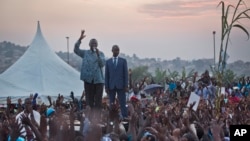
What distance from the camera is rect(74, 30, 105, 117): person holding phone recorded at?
977cm

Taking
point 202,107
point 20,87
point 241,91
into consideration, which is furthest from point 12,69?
point 241,91

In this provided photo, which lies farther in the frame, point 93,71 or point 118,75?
point 118,75

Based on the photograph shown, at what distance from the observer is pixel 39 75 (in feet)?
48.9

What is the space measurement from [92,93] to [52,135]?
3346 mm

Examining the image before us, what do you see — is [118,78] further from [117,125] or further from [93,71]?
[117,125]

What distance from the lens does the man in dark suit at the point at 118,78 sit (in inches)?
400

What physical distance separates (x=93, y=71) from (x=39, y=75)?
5.28m

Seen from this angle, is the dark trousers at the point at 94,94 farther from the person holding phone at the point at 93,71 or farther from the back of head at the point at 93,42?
the back of head at the point at 93,42

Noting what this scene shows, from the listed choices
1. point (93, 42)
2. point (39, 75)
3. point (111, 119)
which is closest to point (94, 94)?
point (93, 42)

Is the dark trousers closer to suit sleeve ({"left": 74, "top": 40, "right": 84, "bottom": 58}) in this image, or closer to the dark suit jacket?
the dark suit jacket

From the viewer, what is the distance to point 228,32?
33.1 ft

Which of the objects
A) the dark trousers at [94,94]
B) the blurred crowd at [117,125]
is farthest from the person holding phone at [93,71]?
the blurred crowd at [117,125]

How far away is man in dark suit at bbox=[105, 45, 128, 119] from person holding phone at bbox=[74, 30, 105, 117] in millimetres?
221

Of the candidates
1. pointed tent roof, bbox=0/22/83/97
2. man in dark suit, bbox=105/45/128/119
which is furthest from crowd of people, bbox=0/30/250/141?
pointed tent roof, bbox=0/22/83/97
